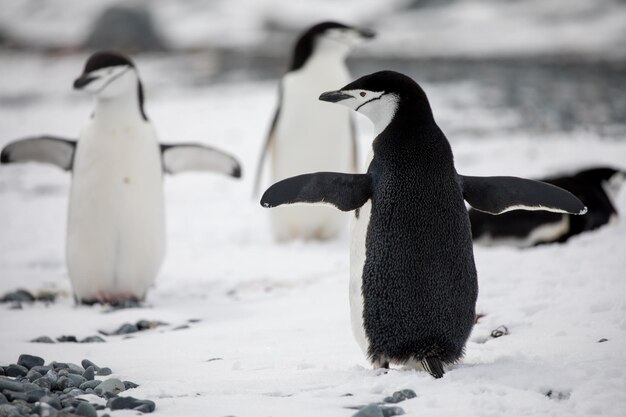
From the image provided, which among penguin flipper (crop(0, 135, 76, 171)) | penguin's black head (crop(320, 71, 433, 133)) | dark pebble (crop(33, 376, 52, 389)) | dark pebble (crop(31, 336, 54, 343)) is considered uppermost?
penguin's black head (crop(320, 71, 433, 133))

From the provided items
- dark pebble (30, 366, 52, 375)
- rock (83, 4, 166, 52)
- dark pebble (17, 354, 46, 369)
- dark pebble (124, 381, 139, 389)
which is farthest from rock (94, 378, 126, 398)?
rock (83, 4, 166, 52)

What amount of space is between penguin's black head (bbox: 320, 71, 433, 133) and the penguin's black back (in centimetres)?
3

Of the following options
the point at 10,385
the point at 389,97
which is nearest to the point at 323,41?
the point at 389,97

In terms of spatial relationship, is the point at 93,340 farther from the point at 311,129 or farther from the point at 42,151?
the point at 311,129

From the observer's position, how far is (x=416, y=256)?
8.08 ft

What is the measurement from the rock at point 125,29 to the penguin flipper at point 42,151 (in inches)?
619

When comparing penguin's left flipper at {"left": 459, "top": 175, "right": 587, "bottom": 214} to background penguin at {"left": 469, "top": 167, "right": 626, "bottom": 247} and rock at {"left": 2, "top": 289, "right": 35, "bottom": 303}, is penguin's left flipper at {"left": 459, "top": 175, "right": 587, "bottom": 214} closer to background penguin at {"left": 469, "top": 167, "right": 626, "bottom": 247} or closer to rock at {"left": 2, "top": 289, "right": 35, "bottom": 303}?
background penguin at {"left": 469, "top": 167, "right": 626, "bottom": 247}

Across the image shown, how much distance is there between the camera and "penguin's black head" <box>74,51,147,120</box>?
4.11 metres

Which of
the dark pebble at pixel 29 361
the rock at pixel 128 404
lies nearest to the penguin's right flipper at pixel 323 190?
the rock at pixel 128 404

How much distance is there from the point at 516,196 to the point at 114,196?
215 cm

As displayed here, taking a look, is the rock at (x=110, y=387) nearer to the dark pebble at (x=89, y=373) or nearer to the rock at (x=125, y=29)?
the dark pebble at (x=89, y=373)

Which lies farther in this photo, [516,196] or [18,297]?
[18,297]

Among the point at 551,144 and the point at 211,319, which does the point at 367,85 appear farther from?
the point at 551,144

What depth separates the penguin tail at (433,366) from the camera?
2.39 m
